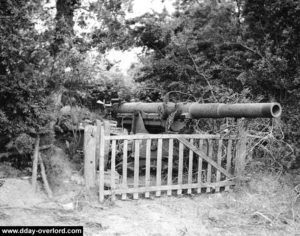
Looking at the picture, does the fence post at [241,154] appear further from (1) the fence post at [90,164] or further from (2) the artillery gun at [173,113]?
(1) the fence post at [90,164]

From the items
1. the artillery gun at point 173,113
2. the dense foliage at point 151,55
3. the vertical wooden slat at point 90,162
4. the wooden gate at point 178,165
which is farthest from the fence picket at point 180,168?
the dense foliage at point 151,55

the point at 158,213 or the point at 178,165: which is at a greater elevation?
the point at 178,165

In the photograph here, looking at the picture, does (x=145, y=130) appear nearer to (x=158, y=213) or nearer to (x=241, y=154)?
(x=241, y=154)

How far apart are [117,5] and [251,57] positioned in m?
4.36

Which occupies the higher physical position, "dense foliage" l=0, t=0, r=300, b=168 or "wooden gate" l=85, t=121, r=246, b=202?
"dense foliage" l=0, t=0, r=300, b=168

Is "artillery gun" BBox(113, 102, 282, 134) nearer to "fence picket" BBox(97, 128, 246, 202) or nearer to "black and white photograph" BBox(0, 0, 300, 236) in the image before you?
"black and white photograph" BBox(0, 0, 300, 236)

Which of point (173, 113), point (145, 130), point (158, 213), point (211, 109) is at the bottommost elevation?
point (158, 213)

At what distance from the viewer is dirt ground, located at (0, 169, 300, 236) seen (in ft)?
17.6

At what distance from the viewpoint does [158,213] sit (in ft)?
20.0

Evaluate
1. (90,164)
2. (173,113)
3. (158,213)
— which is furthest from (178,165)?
(90,164)

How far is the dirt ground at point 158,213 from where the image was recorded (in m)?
5.36

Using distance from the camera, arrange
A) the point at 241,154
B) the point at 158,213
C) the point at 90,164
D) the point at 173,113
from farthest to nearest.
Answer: the point at 173,113 < the point at 241,154 < the point at 90,164 < the point at 158,213

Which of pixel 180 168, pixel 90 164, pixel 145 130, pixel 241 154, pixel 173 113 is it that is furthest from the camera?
pixel 145 130

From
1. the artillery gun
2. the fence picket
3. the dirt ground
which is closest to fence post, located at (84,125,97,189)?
the fence picket
